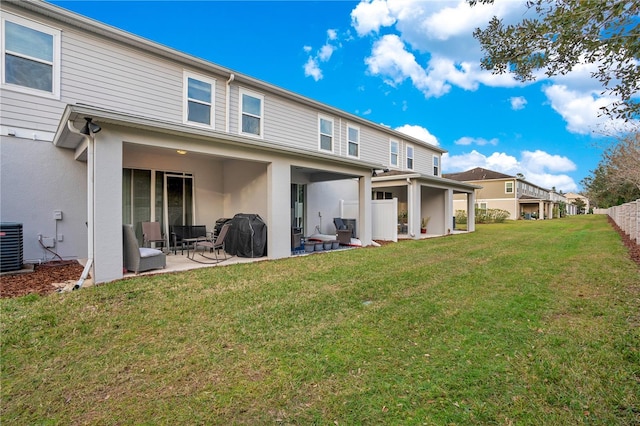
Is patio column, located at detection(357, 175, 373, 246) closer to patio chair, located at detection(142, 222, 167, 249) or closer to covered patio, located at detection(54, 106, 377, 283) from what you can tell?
covered patio, located at detection(54, 106, 377, 283)

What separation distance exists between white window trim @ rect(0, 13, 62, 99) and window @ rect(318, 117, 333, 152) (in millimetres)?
9112

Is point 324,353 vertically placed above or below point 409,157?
below

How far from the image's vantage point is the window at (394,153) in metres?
17.9

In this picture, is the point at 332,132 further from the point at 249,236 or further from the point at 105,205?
the point at 105,205

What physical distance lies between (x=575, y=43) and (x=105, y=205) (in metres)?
7.22

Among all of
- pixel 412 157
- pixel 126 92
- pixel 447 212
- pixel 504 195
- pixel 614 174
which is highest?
pixel 412 157

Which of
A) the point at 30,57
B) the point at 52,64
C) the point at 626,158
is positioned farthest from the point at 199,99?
the point at 626,158

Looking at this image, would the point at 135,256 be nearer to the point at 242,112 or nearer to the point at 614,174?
the point at 242,112

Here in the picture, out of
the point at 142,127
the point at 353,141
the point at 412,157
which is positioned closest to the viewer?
the point at 142,127

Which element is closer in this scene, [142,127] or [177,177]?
[142,127]

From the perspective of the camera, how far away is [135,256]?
6.48 m

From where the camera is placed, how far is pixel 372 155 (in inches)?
655

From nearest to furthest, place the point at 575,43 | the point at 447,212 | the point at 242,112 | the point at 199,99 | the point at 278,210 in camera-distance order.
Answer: the point at 575,43, the point at 278,210, the point at 199,99, the point at 242,112, the point at 447,212

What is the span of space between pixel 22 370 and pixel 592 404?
4921 mm
